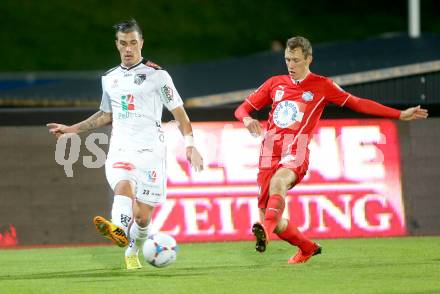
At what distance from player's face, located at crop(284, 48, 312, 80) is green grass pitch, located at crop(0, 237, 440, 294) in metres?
1.70

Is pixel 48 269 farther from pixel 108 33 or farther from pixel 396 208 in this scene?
pixel 108 33

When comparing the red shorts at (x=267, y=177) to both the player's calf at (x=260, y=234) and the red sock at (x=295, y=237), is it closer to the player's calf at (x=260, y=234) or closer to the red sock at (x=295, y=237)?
the red sock at (x=295, y=237)

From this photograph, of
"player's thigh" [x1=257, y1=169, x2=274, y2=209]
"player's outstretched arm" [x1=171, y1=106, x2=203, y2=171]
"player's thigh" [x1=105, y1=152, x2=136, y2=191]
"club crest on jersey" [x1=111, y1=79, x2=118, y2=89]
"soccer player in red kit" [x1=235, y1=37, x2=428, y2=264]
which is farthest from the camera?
"player's thigh" [x1=257, y1=169, x2=274, y2=209]

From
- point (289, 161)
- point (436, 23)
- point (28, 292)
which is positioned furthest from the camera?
point (436, 23)

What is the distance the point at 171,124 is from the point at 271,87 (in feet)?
10.2

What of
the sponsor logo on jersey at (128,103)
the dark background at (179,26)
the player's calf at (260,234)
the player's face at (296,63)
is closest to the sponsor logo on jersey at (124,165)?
the sponsor logo on jersey at (128,103)

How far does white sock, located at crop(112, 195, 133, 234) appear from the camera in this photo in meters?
9.69

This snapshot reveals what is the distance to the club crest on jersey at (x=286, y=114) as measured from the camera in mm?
10594

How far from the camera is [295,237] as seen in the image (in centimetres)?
1057

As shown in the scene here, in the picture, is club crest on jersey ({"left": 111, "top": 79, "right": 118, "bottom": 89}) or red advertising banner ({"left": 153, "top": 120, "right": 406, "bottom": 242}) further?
red advertising banner ({"left": 153, "top": 120, "right": 406, "bottom": 242})

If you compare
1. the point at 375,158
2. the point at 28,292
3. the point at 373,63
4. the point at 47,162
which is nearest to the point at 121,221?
the point at 28,292

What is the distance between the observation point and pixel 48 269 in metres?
10.9

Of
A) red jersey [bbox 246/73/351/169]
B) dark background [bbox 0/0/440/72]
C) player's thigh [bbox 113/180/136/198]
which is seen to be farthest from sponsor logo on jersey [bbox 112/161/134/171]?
dark background [bbox 0/0/440/72]

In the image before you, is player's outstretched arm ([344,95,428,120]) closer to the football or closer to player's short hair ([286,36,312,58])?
player's short hair ([286,36,312,58])
